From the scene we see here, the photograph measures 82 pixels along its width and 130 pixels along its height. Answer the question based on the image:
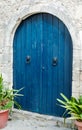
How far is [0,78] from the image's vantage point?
6.18 metres

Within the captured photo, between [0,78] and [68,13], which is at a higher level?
[68,13]

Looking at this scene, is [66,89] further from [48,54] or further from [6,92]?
[6,92]

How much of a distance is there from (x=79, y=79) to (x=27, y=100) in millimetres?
1478

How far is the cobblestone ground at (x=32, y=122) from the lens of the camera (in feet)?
19.8

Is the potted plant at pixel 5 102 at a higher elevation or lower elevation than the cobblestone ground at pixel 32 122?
higher

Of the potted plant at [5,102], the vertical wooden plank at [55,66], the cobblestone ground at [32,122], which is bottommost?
the cobblestone ground at [32,122]

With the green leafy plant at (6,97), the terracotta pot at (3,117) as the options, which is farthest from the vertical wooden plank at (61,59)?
the terracotta pot at (3,117)

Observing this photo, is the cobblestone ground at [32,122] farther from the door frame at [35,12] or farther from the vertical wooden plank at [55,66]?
the door frame at [35,12]

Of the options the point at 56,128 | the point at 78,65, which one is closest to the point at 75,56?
the point at 78,65

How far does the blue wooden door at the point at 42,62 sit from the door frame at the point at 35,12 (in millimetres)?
134

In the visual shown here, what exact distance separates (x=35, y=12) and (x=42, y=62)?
1042 millimetres

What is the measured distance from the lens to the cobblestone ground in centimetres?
604

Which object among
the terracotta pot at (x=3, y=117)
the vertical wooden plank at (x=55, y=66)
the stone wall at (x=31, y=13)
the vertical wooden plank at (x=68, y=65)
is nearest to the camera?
the stone wall at (x=31, y=13)

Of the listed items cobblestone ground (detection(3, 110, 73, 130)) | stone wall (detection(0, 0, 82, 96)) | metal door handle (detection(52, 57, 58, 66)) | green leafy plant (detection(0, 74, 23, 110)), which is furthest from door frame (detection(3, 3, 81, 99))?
cobblestone ground (detection(3, 110, 73, 130))
